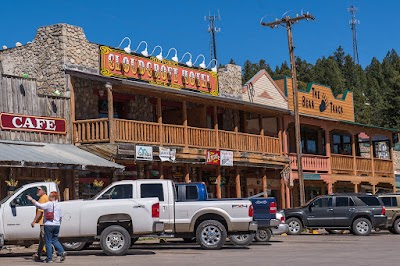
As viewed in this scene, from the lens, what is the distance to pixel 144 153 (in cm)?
2639

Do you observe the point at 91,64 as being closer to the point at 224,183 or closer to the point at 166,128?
the point at 166,128

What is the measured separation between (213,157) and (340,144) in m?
19.3

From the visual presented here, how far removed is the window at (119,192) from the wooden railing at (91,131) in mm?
7541

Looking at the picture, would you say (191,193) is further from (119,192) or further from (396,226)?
(396,226)

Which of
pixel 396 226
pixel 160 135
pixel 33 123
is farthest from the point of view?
pixel 396 226

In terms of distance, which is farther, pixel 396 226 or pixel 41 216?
pixel 396 226

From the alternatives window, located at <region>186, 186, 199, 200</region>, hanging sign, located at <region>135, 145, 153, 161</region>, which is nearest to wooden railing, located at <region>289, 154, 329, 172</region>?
hanging sign, located at <region>135, 145, 153, 161</region>

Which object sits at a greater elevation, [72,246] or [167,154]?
[167,154]

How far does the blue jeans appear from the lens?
15.6 metres

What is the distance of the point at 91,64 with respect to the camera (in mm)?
28000

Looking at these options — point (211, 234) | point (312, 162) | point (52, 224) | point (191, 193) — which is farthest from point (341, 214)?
point (52, 224)

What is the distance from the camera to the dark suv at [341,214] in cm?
2688

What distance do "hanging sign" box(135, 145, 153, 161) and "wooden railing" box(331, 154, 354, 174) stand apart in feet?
54.0

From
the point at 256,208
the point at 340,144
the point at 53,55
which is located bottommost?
the point at 256,208
